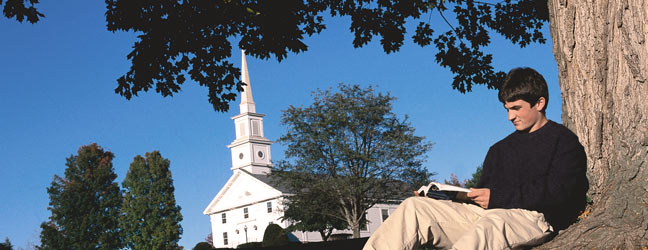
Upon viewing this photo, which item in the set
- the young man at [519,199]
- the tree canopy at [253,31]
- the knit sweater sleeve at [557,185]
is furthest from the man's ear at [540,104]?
the tree canopy at [253,31]

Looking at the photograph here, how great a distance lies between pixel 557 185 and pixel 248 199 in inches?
2325

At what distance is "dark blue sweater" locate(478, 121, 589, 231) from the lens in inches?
175

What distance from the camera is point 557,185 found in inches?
174

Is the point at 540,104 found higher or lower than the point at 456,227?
higher

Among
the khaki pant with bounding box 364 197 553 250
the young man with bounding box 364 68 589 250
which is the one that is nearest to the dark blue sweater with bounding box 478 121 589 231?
the young man with bounding box 364 68 589 250

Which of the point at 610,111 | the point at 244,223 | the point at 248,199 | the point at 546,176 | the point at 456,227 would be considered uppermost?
the point at 248,199

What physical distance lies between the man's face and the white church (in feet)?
154

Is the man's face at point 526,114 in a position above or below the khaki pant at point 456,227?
above

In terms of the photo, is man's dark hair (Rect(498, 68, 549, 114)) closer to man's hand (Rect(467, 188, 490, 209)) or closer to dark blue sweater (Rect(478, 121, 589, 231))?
dark blue sweater (Rect(478, 121, 589, 231))

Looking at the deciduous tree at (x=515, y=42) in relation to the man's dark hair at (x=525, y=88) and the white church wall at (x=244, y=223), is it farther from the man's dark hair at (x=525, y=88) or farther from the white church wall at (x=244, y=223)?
the white church wall at (x=244, y=223)

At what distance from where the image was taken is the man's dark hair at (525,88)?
4.66m

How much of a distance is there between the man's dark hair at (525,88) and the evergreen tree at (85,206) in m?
52.3

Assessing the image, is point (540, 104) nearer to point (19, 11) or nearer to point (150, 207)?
point (19, 11)

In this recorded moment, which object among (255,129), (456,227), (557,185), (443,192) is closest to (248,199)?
(255,129)
